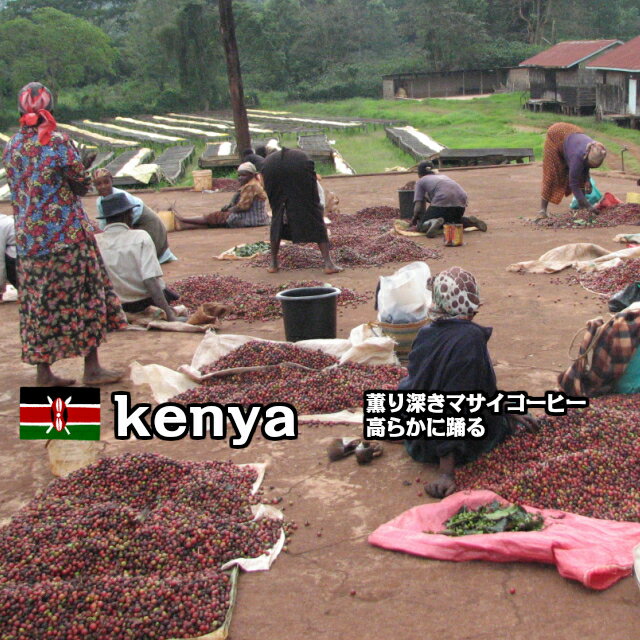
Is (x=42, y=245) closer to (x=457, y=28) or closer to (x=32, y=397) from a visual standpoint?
(x=32, y=397)

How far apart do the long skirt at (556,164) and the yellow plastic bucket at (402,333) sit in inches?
215

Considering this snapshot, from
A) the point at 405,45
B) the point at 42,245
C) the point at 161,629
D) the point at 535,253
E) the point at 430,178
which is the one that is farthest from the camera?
the point at 405,45

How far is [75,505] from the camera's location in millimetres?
3189

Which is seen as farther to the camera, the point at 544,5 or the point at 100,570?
the point at 544,5

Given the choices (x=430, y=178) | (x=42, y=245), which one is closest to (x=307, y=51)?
(x=430, y=178)

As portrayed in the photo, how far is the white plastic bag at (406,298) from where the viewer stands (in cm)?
497

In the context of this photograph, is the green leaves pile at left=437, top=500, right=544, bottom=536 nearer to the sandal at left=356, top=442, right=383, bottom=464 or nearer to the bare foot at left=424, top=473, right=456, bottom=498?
the bare foot at left=424, top=473, right=456, bottom=498

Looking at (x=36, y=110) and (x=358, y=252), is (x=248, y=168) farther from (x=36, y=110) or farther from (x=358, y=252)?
(x=36, y=110)

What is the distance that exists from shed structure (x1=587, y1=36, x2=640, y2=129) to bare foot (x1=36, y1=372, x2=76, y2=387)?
891 inches

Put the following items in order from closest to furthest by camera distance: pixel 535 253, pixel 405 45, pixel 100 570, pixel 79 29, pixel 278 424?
pixel 100 570 → pixel 278 424 → pixel 535 253 → pixel 79 29 → pixel 405 45

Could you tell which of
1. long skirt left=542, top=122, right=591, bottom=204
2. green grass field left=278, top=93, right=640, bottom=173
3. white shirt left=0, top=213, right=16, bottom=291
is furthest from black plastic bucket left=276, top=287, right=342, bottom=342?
green grass field left=278, top=93, right=640, bottom=173

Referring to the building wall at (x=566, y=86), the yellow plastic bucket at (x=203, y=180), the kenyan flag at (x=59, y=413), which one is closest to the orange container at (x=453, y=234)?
the kenyan flag at (x=59, y=413)

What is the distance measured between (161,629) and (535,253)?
258 inches

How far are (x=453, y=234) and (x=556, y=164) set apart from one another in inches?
73.5
